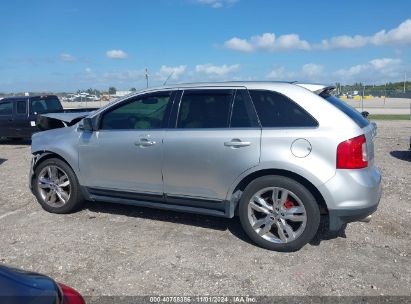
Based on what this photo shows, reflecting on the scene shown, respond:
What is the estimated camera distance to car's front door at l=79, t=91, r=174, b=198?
4.62 meters

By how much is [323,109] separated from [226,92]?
107 cm

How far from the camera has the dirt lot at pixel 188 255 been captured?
137 inches

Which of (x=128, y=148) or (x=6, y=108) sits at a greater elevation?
(x=6, y=108)

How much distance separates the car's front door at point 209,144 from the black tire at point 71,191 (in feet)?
4.60

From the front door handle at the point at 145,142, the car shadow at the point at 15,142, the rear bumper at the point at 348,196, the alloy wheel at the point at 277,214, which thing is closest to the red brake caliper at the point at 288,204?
the alloy wheel at the point at 277,214

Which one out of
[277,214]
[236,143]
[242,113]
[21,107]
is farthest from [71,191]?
[21,107]

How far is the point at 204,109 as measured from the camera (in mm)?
4465

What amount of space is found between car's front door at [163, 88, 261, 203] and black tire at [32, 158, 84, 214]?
1403mm

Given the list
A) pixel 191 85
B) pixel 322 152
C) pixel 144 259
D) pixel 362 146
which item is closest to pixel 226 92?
pixel 191 85

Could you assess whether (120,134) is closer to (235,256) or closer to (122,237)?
(122,237)

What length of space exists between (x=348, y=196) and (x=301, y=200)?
0.45 meters

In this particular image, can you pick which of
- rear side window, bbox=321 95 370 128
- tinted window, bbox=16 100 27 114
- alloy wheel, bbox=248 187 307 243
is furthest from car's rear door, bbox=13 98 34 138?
rear side window, bbox=321 95 370 128

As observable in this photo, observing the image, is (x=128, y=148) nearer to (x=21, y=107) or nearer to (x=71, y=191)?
(x=71, y=191)

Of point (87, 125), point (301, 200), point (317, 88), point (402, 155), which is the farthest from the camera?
point (402, 155)
